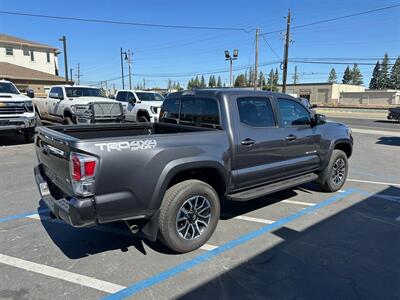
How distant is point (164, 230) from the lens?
3553mm

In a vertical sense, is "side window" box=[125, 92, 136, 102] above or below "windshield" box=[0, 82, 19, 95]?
below

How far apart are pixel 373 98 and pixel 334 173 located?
9334cm

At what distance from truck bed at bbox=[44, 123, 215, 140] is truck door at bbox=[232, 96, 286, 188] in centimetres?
55

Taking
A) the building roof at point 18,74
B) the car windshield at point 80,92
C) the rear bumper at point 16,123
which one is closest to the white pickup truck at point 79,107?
the car windshield at point 80,92

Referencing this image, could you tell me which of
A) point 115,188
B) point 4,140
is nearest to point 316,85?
point 4,140

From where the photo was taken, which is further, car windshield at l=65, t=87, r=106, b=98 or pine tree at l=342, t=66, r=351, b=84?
pine tree at l=342, t=66, r=351, b=84

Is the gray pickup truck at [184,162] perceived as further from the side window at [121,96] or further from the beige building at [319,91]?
the beige building at [319,91]

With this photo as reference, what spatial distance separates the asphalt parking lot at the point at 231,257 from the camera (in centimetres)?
308

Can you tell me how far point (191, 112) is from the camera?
4.85 metres

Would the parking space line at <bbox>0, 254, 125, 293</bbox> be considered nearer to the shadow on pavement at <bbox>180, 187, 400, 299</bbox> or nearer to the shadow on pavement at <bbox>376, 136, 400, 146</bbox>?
the shadow on pavement at <bbox>180, 187, 400, 299</bbox>

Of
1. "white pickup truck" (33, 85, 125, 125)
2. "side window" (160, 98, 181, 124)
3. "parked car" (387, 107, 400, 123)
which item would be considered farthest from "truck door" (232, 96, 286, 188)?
"parked car" (387, 107, 400, 123)

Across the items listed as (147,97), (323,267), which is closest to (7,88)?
(147,97)

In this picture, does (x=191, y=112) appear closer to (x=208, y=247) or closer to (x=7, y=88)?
(x=208, y=247)

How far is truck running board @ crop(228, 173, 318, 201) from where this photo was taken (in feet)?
14.1
